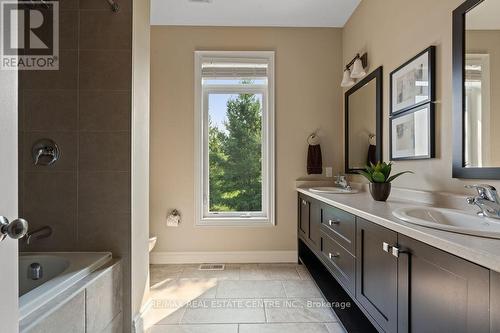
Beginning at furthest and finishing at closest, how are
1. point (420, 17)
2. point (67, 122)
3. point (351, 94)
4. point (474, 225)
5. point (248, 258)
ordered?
point (248, 258) → point (351, 94) → point (420, 17) → point (67, 122) → point (474, 225)

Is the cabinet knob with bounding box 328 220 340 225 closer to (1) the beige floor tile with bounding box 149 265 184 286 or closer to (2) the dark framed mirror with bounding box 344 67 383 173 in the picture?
(2) the dark framed mirror with bounding box 344 67 383 173

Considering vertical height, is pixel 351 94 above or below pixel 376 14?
below

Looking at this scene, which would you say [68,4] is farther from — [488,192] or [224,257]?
[224,257]

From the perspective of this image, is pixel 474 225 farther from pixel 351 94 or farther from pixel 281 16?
pixel 281 16

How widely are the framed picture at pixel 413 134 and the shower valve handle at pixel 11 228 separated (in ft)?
6.20

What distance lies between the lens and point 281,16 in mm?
2795

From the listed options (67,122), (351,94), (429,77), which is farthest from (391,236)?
(351,94)

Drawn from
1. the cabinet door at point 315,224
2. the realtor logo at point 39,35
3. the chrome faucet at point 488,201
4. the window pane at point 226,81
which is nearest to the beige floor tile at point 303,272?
the cabinet door at point 315,224

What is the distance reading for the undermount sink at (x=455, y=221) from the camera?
2.81 feet

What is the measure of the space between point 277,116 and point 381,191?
1.55m

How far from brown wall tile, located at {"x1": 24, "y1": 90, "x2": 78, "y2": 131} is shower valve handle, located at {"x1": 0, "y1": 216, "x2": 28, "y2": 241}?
3.51 ft

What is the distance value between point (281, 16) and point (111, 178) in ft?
7.44

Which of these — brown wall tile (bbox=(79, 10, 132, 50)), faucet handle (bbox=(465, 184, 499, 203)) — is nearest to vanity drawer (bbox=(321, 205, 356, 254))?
faucet handle (bbox=(465, 184, 499, 203))

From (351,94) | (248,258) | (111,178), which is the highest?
(351,94)
